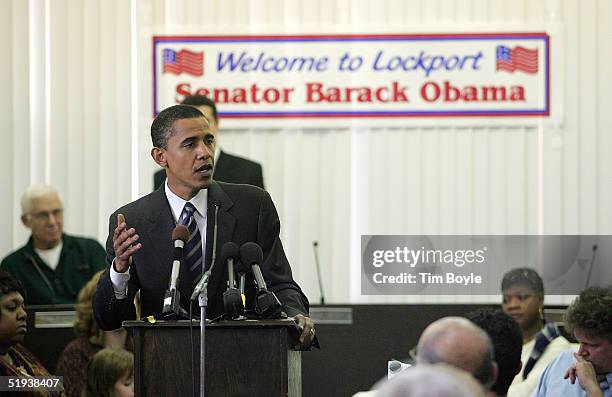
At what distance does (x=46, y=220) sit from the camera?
26.7 feet

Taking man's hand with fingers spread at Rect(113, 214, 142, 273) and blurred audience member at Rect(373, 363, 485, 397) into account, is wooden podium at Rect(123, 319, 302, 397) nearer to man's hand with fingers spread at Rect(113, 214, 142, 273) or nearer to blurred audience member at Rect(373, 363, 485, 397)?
man's hand with fingers spread at Rect(113, 214, 142, 273)

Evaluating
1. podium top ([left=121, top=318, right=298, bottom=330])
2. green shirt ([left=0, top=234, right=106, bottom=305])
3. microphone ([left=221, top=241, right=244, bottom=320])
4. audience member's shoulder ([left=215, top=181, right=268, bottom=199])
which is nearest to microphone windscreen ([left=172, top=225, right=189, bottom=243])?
microphone ([left=221, top=241, right=244, bottom=320])

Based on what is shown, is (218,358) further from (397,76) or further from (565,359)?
(397,76)

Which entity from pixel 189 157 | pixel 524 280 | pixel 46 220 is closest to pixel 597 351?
pixel 189 157

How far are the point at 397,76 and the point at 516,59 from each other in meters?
0.75

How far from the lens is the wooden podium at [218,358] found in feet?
14.1

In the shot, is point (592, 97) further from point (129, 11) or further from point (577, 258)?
point (129, 11)

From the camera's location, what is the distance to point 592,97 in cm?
827

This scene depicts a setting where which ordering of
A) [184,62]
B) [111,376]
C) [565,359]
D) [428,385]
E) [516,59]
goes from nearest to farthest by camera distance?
[428,385] → [565,359] → [111,376] → [516,59] → [184,62]

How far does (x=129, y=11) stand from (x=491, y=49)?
231 centimetres

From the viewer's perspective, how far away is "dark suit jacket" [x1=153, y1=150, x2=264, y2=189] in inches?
300

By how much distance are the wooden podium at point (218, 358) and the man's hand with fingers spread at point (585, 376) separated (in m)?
1.33

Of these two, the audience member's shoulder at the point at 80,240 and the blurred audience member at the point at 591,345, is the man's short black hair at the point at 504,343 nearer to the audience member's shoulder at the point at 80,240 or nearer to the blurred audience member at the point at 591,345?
the blurred audience member at the point at 591,345

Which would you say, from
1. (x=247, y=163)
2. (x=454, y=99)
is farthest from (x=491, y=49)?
(x=247, y=163)
